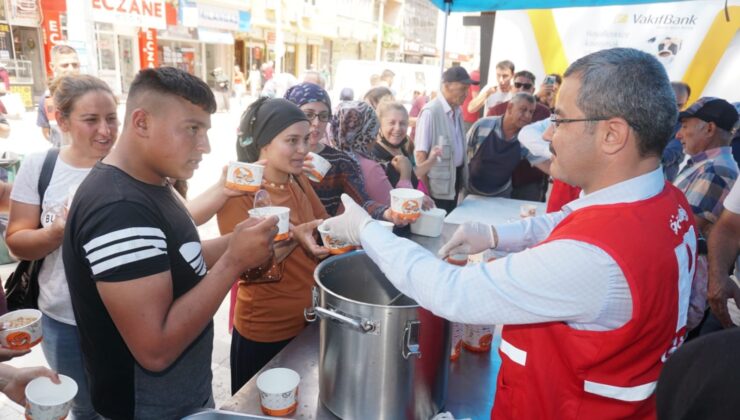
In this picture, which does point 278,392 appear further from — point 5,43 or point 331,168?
point 5,43

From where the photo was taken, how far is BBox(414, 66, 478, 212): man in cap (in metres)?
4.57

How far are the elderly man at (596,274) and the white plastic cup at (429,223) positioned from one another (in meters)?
1.75

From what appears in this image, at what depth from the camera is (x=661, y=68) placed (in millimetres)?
1098

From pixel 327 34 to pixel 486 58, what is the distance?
75.8ft

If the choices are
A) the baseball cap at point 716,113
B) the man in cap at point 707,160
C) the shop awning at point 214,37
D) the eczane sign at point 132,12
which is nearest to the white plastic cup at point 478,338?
the man in cap at point 707,160

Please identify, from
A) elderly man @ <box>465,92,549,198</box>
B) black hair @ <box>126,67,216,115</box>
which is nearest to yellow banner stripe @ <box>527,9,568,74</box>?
elderly man @ <box>465,92,549,198</box>

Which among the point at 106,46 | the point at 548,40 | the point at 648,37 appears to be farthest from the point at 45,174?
the point at 106,46

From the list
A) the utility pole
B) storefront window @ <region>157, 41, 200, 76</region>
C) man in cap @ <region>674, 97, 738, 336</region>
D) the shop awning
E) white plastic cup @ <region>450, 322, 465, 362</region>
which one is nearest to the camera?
white plastic cup @ <region>450, 322, 465, 362</region>

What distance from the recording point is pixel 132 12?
1521 cm

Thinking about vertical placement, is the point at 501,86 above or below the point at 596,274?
above

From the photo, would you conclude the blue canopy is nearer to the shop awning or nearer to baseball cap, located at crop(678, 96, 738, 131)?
baseball cap, located at crop(678, 96, 738, 131)

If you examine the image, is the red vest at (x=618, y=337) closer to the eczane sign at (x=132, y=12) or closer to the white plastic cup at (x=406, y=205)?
the white plastic cup at (x=406, y=205)

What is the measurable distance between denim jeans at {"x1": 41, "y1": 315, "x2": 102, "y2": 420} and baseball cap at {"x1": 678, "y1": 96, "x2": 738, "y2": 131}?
12.2 ft

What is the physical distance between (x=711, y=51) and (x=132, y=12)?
1615cm
